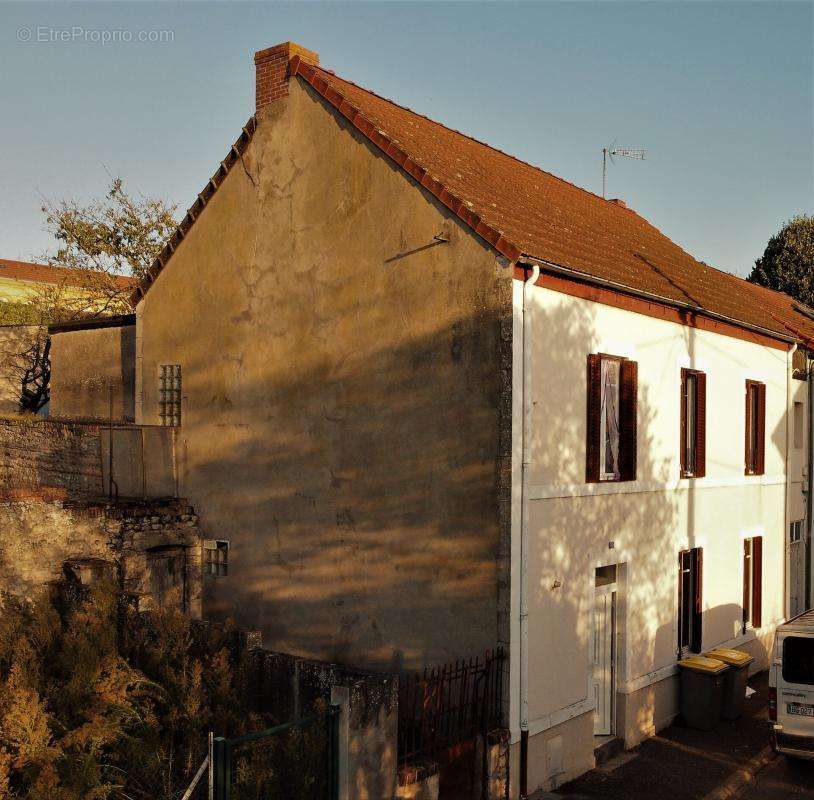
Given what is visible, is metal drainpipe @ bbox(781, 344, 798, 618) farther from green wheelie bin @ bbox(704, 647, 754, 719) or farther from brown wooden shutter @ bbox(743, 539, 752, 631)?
green wheelie bin @ bbox(704, 647, 754, 719)

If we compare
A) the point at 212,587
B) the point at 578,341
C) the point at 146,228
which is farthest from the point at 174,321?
the point at 146,228

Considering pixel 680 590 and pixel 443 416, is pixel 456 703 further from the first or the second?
pixel 680 590

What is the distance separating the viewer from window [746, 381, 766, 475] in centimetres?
1617

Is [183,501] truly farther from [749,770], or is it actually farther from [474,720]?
[749,770]

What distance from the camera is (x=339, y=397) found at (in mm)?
11852

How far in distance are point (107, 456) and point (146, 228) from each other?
1563 centimetres

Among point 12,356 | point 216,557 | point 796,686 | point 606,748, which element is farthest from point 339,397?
point 12,356

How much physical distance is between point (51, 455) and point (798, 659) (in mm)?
11225

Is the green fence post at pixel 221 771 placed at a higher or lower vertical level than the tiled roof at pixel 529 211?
lower

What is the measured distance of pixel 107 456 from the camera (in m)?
14.0

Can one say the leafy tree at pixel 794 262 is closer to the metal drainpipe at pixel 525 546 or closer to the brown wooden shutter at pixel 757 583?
the brown wooden shutter at pixel 757 583

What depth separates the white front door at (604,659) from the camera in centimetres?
1195

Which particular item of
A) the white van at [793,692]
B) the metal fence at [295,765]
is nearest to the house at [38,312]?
the metal fence at [295,765]

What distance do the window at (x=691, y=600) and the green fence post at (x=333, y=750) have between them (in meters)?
7.73
